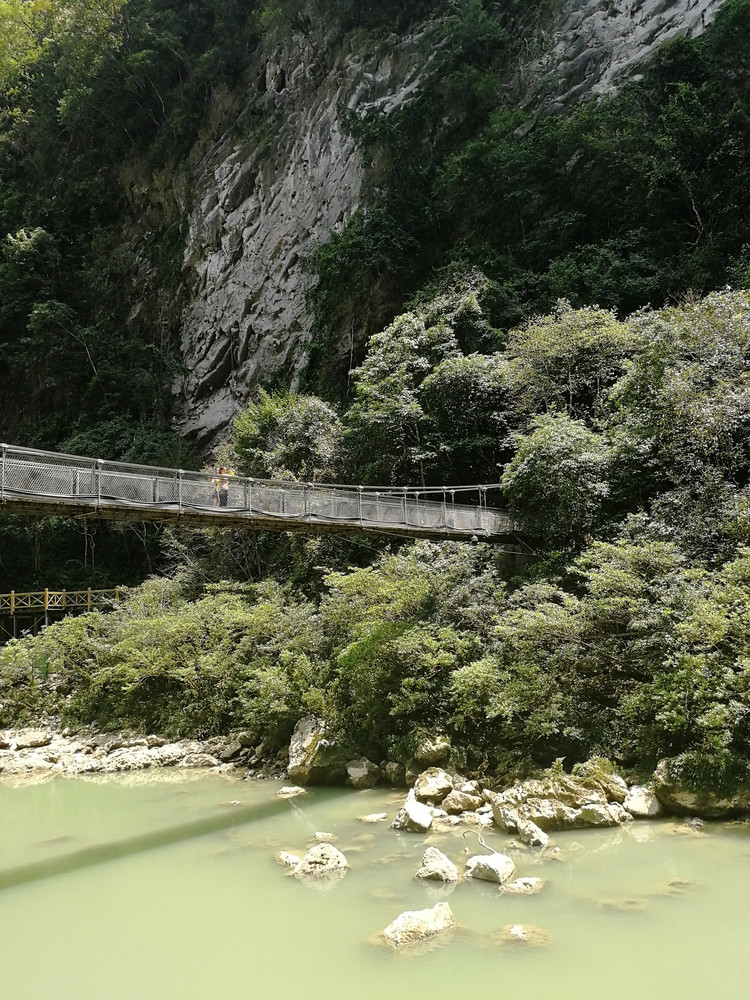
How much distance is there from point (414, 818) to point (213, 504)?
5.29 m

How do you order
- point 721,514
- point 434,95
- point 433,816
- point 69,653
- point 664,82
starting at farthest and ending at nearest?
1. point 434,95
2. point 664,82
3. point 69,653
4. point 721,514
5. point 433,816

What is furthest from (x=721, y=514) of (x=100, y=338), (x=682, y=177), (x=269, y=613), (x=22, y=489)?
(x=100, y=338)

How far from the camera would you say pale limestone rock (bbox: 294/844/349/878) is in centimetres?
670

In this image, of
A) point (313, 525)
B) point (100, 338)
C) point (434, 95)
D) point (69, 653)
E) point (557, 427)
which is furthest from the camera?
point (100, 338)

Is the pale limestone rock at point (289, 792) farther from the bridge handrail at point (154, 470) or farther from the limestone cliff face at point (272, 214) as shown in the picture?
the limestone cliff face at point (272, 214)

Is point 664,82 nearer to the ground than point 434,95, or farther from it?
nearer to the ground

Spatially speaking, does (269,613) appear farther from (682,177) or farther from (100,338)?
(100,338)

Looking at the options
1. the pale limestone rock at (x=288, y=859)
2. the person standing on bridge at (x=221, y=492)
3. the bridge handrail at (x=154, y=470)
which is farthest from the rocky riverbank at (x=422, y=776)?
the bridge handrail at (x=154, y=470)

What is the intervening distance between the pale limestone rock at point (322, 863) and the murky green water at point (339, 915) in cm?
16

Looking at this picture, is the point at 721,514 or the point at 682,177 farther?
the point at 682,177

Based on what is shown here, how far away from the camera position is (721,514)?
33.5 ft

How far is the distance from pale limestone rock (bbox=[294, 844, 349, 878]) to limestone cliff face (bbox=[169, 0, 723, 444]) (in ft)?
61.8

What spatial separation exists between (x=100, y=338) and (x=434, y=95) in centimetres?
1577

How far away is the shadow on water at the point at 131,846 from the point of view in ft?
24.2
